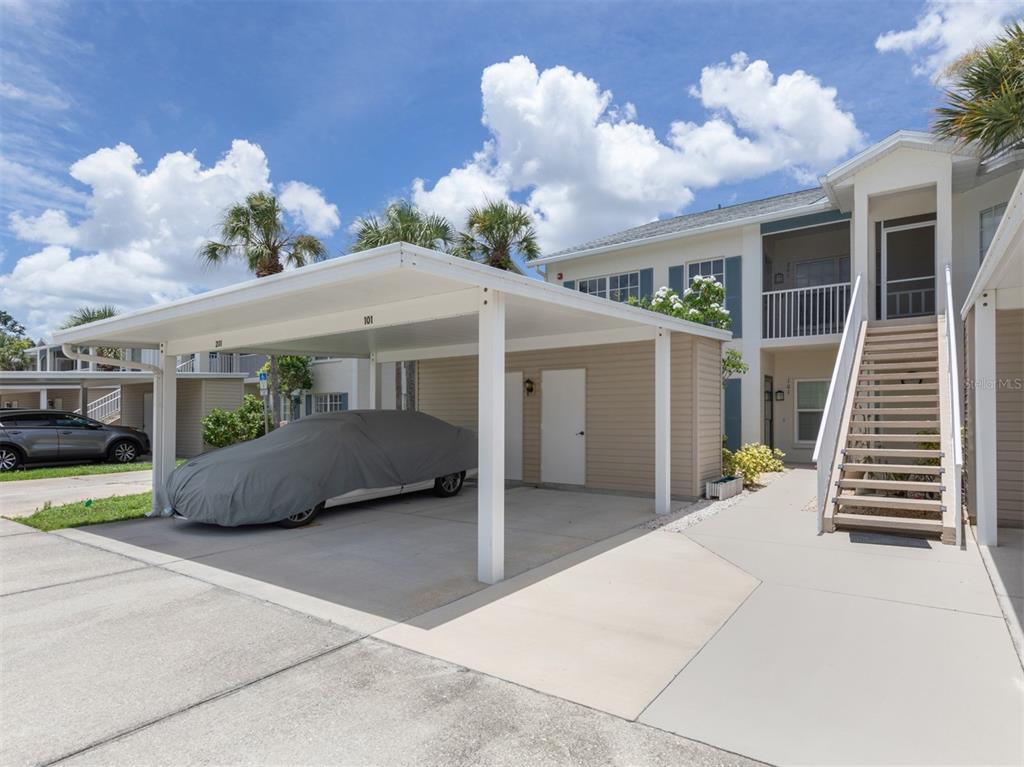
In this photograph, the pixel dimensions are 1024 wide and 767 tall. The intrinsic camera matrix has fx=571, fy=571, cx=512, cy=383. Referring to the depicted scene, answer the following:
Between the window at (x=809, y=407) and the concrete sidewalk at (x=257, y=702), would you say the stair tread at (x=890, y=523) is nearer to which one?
the concrete sidewalk at (x=257, y=702)

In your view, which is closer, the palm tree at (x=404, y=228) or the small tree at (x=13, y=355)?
the palm tree at (x=404, y=228)

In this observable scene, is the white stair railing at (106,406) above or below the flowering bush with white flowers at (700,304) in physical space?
below

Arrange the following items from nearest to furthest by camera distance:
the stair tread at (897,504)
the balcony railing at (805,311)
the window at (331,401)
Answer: the stair tread at (897,504) → the balcony railing at (805,311) → the window at (331,401)

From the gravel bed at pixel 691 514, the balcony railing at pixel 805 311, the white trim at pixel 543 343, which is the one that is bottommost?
the gravel bed at pixel 691 514

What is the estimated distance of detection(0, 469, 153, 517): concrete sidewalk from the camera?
358 inches

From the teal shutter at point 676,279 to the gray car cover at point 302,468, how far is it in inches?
309

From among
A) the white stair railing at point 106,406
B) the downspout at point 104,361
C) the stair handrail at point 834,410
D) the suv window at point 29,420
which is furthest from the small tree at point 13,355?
the stair handrail at point 834,410

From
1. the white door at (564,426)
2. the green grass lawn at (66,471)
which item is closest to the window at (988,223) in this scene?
the white door at (564,426)

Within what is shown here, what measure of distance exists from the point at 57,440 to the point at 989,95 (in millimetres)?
19478

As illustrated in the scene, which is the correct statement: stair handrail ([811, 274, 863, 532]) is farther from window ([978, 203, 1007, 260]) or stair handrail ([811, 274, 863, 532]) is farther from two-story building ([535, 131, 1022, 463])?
window ([978, 203, 1007, 260])

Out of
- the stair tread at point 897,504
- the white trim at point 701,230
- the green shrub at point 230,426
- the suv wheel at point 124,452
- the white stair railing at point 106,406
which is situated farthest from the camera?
the white stair railing at point 106,406

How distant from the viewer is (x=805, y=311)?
12.3 metres

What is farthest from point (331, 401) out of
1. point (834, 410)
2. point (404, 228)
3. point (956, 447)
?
point (956, 447)

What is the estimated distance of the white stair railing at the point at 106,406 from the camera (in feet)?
71.9
